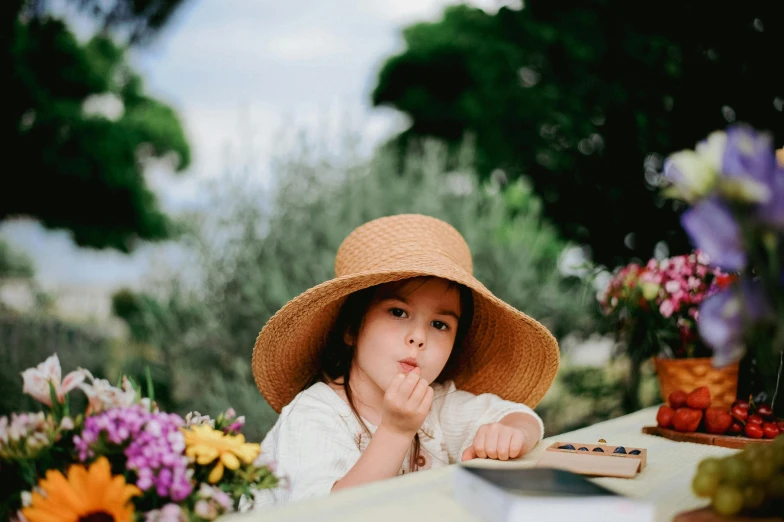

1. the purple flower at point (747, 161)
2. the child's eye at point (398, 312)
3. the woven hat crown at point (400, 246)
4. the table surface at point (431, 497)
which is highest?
the woven hat crown at point (400, 246)

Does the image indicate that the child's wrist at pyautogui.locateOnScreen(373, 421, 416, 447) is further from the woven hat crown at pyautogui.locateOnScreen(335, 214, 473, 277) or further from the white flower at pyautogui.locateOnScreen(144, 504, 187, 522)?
the white flower at pyautogui.locateOnScreen(144, 504, 187, 522)

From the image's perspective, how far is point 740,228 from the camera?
85cm

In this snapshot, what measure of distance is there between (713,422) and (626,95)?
236cm

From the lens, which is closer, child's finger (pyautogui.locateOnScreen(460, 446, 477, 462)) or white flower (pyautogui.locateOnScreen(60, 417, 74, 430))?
white flower (pyautogui.locateOnScreen(60, 417, 74, 430))

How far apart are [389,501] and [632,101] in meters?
3.06

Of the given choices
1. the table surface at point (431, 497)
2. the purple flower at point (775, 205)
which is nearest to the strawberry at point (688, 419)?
the table surface at point (431, 497)

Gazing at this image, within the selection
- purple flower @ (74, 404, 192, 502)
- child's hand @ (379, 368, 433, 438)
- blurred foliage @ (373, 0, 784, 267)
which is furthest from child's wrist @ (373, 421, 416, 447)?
blurred foliage @ (373, 0, 784, 267)

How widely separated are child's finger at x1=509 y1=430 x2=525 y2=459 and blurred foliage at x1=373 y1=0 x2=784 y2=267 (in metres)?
1.63

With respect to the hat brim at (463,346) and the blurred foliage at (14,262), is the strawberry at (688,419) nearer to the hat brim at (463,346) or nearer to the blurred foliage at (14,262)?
the hat brim at (463,346)

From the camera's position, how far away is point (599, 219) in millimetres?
3904

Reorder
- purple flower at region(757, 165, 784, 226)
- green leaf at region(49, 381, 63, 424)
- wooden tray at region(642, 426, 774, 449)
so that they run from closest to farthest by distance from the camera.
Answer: purple flower at region(757, 165, 784, 226) → green leaf at region(49, 381, 63, 424) → wooden tray at region(642, 426, 774, 449)

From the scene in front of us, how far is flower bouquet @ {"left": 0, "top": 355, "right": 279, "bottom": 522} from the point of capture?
950 mm

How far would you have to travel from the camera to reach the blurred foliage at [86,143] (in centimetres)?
904

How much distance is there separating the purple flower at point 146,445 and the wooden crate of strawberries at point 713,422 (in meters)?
1.27
